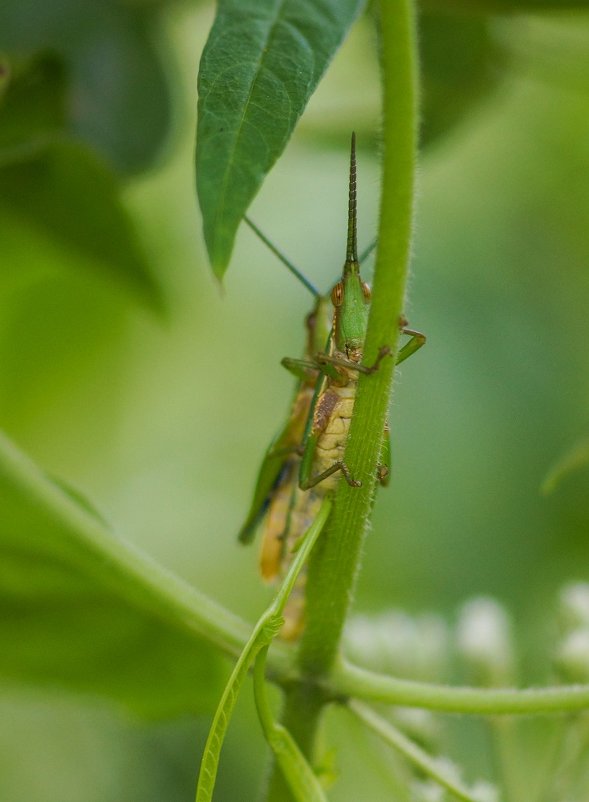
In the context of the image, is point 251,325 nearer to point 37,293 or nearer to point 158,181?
point 158,181

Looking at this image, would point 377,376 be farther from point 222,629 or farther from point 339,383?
point 222,629

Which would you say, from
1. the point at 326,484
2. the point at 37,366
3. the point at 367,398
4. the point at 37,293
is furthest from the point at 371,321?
the point at 37,366

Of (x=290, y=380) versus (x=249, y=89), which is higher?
(x=249, y=89)

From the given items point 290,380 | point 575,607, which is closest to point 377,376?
point 575,607

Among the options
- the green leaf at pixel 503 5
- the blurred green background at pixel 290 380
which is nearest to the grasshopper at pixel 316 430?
the green leaf at pixel 503 5

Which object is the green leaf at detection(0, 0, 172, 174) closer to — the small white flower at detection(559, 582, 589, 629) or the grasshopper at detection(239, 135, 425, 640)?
the grasshopper at detection(239, 135, 425, 640)

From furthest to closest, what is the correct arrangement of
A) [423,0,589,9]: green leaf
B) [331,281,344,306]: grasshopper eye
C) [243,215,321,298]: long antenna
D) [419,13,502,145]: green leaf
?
[419,13,502,145]: green leaf → [423,0,589,9]: green leaf → [243,215,321,298]: long antenna → [331,281,344,306]: grasshopper eye

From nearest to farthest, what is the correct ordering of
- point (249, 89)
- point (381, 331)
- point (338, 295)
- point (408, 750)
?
point (249, 89)
point (381, 331)
point (408, 750)
point (338, 295)

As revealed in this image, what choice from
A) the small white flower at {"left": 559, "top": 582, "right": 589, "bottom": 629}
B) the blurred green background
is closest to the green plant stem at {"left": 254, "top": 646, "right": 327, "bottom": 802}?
the small white flower at {"left": 559, "top": 582, "right": 589, "bottom": 629}

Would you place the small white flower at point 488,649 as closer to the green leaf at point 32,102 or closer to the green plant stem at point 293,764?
the green plant stem at point 293,764
